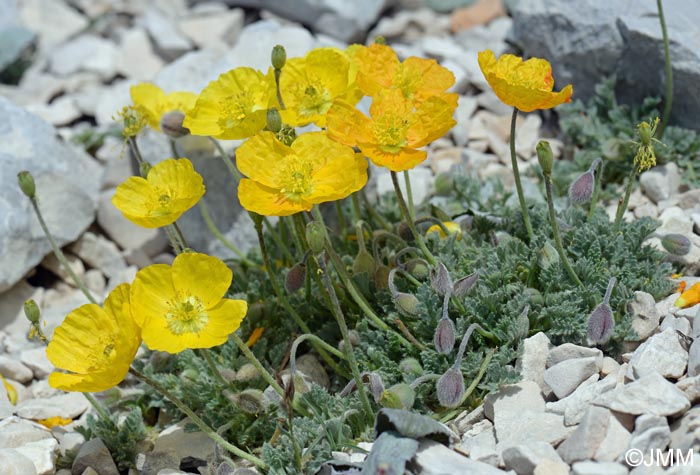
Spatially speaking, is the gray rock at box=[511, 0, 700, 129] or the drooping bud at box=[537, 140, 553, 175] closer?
the drooping bud at box=[537, 140, 553, 175]

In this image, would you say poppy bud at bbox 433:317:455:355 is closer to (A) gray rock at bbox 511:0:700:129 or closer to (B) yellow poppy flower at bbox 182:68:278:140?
(B) yellow poppy flower at bbox 182:68:278:140

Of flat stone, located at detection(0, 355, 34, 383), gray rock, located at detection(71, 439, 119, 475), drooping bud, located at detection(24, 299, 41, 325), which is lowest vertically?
flat stone, located at detection(0, 355, 34, 383)

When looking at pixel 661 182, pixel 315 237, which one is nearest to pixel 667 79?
pixel 661 182

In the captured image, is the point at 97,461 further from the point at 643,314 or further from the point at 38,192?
the point at 643,314

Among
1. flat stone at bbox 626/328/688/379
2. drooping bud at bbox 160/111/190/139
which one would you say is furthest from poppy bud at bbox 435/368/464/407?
drooping bud at bbox 160/111/190/139

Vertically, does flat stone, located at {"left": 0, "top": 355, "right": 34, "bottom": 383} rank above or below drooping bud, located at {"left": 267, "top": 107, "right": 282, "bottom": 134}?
below

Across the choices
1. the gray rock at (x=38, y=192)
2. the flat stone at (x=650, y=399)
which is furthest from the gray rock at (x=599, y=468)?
the gray rock at (x=38, y=192)

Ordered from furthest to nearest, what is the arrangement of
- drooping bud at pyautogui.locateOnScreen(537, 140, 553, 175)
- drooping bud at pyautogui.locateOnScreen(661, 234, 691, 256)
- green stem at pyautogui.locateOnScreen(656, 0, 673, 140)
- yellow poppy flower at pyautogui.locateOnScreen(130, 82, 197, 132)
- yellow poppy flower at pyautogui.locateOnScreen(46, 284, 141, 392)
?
yellow poppy flower at pyautogui.locateOnScreen(130, 82, 197, 132) → green stem at pyautogui.locateOnScreen(656, 0, 673, 140) → drooping bud at pyautogui.locateOnScreen(661, 234, 691, 256) → drooping bud at pyautogui.locateOnScreen(537, 140, 553, 175) → yellow poppy flower at pyautogui.locateOnScreen(46, 284, 141, 392)
